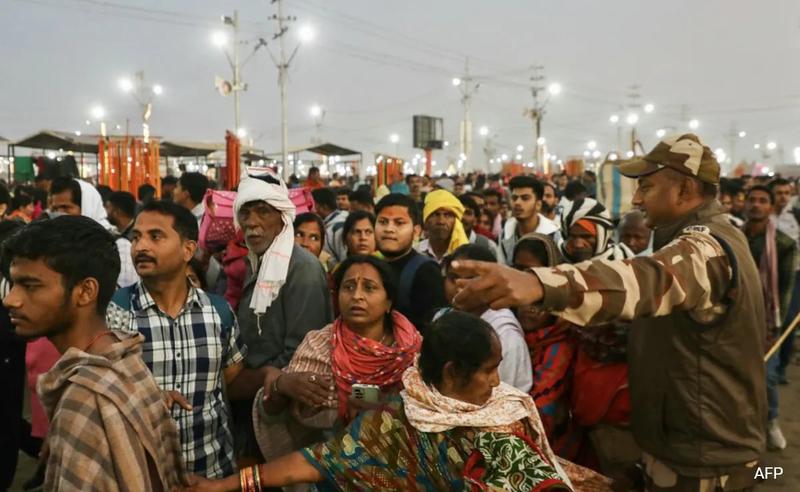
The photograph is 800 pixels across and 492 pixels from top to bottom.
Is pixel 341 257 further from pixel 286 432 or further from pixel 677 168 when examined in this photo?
pixel 677 168

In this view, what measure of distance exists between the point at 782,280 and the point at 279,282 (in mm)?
4835

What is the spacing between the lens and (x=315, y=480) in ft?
6.90

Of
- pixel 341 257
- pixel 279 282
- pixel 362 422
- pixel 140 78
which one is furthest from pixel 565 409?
pixel 140 78

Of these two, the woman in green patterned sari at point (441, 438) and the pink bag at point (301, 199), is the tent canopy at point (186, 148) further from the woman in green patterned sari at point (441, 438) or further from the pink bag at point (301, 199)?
the woman in green patterned sari at point (441, 438)

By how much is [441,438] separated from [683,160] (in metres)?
1.36

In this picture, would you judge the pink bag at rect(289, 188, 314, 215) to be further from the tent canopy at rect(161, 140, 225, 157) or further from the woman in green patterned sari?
the tent canopy at rect(161, 140, 225, 157)

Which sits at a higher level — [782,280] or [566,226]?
[566,226]

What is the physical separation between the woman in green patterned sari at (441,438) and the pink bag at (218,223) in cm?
254

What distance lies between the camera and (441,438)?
76.9 inches

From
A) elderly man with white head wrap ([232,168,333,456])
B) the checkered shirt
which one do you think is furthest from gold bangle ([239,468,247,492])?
elderly man with white head wrap ([232,168,333,456])

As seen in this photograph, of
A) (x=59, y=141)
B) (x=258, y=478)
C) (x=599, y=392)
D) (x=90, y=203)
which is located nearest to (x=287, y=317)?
(x=258, y=478)

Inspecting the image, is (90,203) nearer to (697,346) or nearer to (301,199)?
(301,199)

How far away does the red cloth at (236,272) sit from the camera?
12.1 feet

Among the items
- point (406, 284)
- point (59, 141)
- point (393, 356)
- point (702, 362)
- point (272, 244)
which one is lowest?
point (393, 356)
